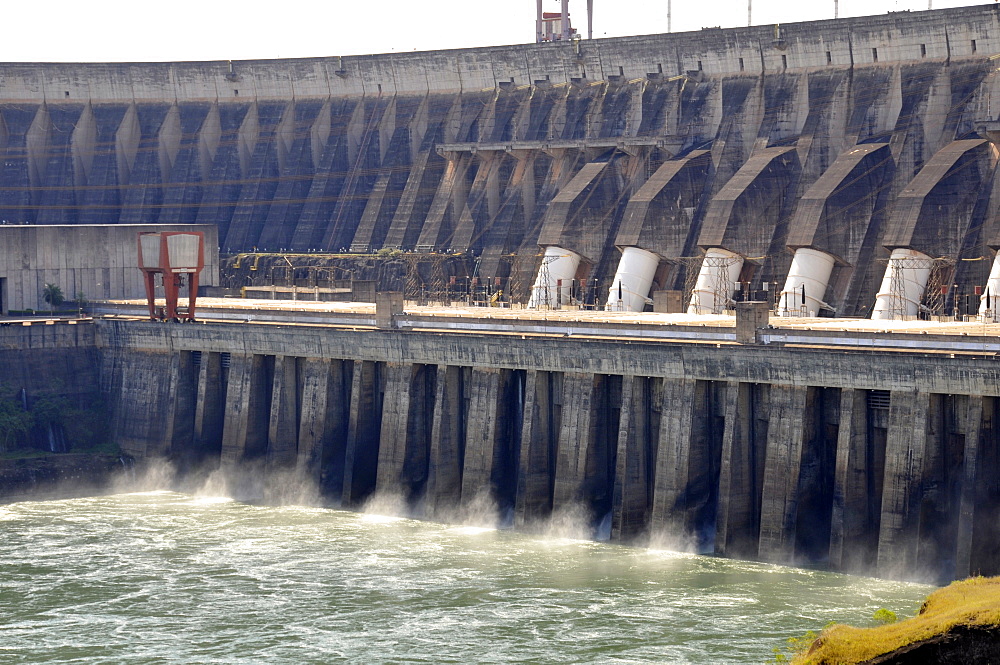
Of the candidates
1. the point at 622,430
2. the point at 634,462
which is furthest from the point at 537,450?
the point at 634,462

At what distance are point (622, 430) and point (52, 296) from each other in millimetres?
39247

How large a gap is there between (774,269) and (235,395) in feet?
93.2

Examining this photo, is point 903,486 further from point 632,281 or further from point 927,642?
point 632,281

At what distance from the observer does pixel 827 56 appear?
302 ft

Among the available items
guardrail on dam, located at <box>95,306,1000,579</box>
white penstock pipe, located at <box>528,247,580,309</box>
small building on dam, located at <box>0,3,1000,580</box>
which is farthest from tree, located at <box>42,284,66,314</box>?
white penstock pipe, located at <box>528,247,580,309</box>

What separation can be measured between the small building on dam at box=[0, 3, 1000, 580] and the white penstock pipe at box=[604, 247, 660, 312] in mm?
204

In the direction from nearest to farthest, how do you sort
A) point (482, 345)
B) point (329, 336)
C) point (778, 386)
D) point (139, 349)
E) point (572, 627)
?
point (572, 627) < point (778, 386) < point (482, 345) < point (329, 336) < point (139, 349)

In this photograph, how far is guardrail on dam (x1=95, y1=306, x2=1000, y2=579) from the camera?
167ft

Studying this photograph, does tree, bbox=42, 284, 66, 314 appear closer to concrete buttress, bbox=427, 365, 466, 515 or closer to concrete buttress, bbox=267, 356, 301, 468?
concrete buttress, bbox=267, 356, 301, 468

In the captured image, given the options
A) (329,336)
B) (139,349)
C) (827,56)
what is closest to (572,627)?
(329,336)

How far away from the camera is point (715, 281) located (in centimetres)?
8069

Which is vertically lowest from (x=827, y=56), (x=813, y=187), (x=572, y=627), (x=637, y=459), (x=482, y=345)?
(x=572, y=627)

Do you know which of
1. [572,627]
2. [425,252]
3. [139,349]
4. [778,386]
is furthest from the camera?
[425,252]

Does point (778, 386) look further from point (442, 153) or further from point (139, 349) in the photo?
point (442, 153)
